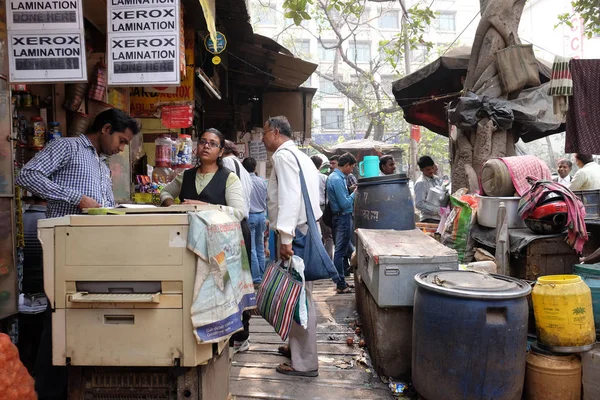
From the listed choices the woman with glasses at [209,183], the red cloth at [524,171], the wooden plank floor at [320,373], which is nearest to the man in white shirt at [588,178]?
the red cloth at [524,171]

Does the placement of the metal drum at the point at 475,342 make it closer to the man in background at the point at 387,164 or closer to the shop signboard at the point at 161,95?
the shop signboard at the point at 161,95

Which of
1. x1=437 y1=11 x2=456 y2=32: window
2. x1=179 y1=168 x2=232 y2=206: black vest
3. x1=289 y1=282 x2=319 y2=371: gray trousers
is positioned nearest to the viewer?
x1=179 y1=168 x2=232 y2=206: black vest

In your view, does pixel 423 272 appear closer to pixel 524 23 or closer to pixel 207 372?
pixel 207 372

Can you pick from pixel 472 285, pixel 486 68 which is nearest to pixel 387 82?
pixel 486 68

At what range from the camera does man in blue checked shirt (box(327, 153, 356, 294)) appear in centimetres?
730

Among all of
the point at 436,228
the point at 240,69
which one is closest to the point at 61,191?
the point at 436,228

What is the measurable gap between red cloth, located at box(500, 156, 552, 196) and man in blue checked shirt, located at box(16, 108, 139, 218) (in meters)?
4.11

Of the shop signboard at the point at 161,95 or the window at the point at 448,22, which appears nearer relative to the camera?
the shop signboard at the point at 161,95

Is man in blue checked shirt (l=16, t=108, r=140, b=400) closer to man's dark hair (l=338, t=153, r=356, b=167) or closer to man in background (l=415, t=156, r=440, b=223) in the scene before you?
man's dark hair (l=338, t=153, r=356, b=167)

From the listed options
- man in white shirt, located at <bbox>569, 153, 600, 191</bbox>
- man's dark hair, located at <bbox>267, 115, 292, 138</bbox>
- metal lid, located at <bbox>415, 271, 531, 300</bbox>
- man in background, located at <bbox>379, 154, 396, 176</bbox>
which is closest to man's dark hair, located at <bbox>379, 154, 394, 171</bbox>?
man in background, located at <bbox>379, 154, 396, 176</bbox>

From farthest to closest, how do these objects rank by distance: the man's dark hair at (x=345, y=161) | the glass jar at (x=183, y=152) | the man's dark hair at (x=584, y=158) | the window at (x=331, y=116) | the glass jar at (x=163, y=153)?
1. the window at (x=331, y=116)
2. the man's dark hair at (x=584, y=158)
3. the man's dark hair at (x=345, y=161)
4. the glass jar at (x=183, y=152)
5. the glass jar at (x=163, y=153)

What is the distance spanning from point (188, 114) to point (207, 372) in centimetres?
405

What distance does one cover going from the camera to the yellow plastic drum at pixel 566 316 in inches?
134

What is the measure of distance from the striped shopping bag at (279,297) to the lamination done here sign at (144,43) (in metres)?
1.71
